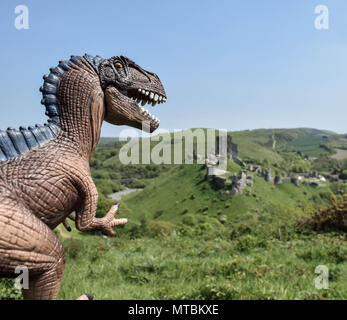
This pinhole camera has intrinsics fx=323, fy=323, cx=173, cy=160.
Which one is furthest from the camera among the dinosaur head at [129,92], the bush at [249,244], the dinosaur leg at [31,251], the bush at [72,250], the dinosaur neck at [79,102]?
the bush at [249,244]

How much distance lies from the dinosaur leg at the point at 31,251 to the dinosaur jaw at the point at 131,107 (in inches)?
42.7

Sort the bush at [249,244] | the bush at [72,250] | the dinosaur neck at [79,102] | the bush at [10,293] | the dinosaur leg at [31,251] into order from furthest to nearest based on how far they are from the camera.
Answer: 1. the bush at [249,244]
2. the bush at [72,250]
3. the bush at [10,293]
4. the dinosaur neck at [79,102]
5. the dinosaur leg at [31,251]

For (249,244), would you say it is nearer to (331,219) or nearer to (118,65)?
(331,219)

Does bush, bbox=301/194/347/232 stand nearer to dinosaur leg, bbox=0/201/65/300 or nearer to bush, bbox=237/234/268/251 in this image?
bush, bbox=237/234/268/251

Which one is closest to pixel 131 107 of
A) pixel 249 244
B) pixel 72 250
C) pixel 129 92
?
pixel 129 92

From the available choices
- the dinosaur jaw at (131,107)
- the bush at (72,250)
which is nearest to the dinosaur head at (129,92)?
the dinosaur jaw at (131,107)

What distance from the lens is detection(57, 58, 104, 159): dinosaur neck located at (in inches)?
101

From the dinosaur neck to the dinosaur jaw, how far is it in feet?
0.45

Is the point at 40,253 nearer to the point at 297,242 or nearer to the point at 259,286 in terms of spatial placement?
the point at 259,286

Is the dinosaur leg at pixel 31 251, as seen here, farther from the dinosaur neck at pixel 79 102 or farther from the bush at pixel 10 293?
the bush at pixel 10 293

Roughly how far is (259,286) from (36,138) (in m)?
3.96

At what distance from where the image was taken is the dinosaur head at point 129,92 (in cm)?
274
